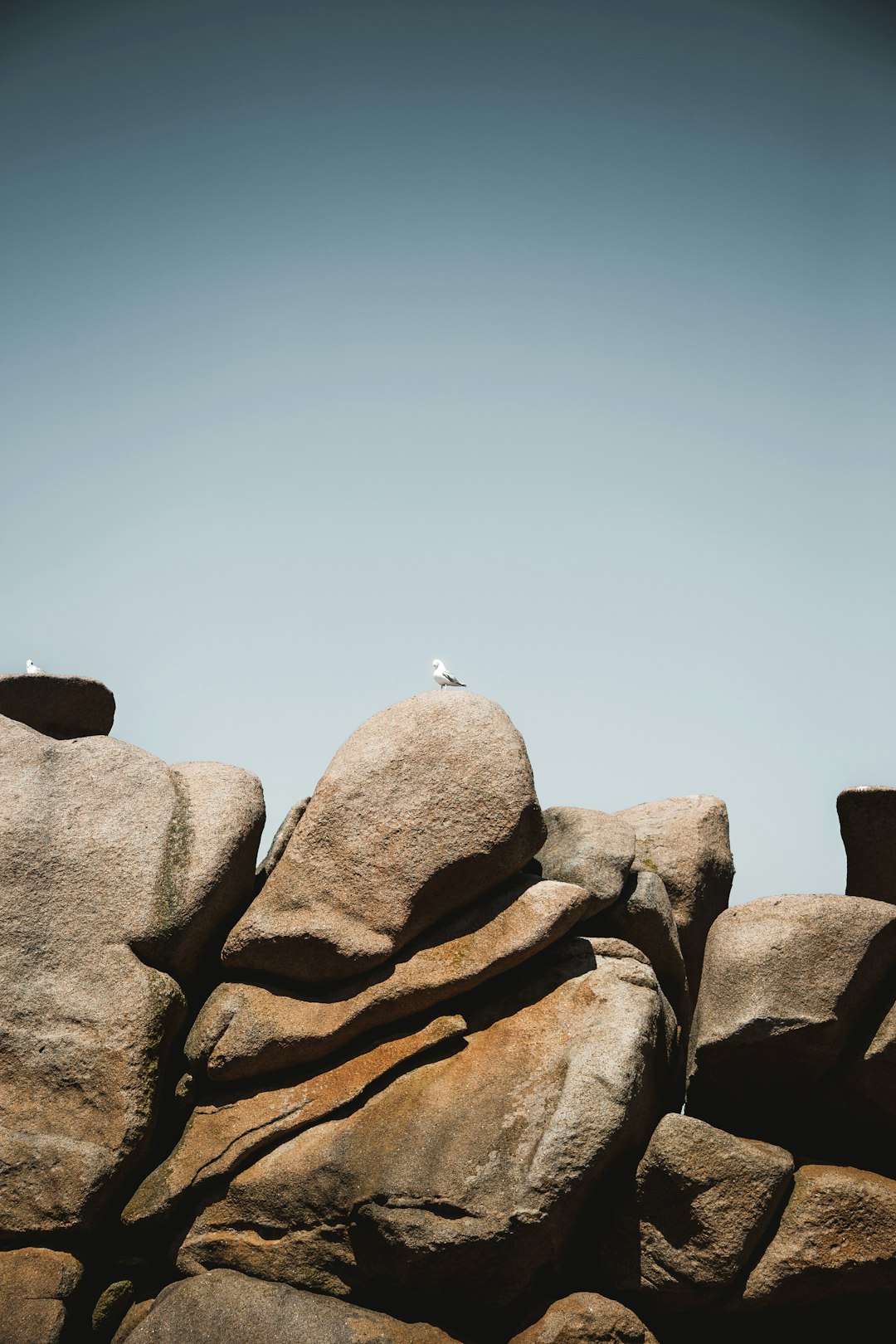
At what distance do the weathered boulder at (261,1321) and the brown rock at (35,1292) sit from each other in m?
0.60

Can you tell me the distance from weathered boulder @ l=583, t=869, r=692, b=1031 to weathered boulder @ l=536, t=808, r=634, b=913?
0.24 metres

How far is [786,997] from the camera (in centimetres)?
916

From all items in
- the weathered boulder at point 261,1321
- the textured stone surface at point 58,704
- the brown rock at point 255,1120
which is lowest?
the weathered boulder at point 261,1321

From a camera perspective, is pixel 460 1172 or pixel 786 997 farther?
pixel 786 997

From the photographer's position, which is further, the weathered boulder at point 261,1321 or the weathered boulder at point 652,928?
the weathered boulder at point 652,928

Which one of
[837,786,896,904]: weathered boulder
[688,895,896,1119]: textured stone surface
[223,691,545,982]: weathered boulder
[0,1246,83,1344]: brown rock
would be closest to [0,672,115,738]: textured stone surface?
[223,691,545,982]: weathered boulder

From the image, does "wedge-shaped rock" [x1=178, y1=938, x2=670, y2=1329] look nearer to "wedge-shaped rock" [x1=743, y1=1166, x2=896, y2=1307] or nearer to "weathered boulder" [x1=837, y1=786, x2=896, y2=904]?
"wedge-shaped rock" [x1=743, y1=1166, x2=896, y2=1307]

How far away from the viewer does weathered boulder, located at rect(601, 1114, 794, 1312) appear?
27.6ft

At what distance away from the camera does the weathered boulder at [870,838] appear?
1141 centimetres

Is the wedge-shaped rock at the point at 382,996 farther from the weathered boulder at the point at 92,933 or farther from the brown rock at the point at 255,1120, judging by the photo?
the weathered boulder at the point at 92,933

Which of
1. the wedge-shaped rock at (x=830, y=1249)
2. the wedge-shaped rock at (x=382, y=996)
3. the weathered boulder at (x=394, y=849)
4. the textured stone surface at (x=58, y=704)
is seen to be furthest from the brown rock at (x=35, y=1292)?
the wedge-shaped rock at (x=830, y=1249)

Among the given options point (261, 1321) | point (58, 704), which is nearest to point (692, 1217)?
point (261, 1321)

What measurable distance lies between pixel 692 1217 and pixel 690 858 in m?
3.96

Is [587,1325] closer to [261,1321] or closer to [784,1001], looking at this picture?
[261,1321]
